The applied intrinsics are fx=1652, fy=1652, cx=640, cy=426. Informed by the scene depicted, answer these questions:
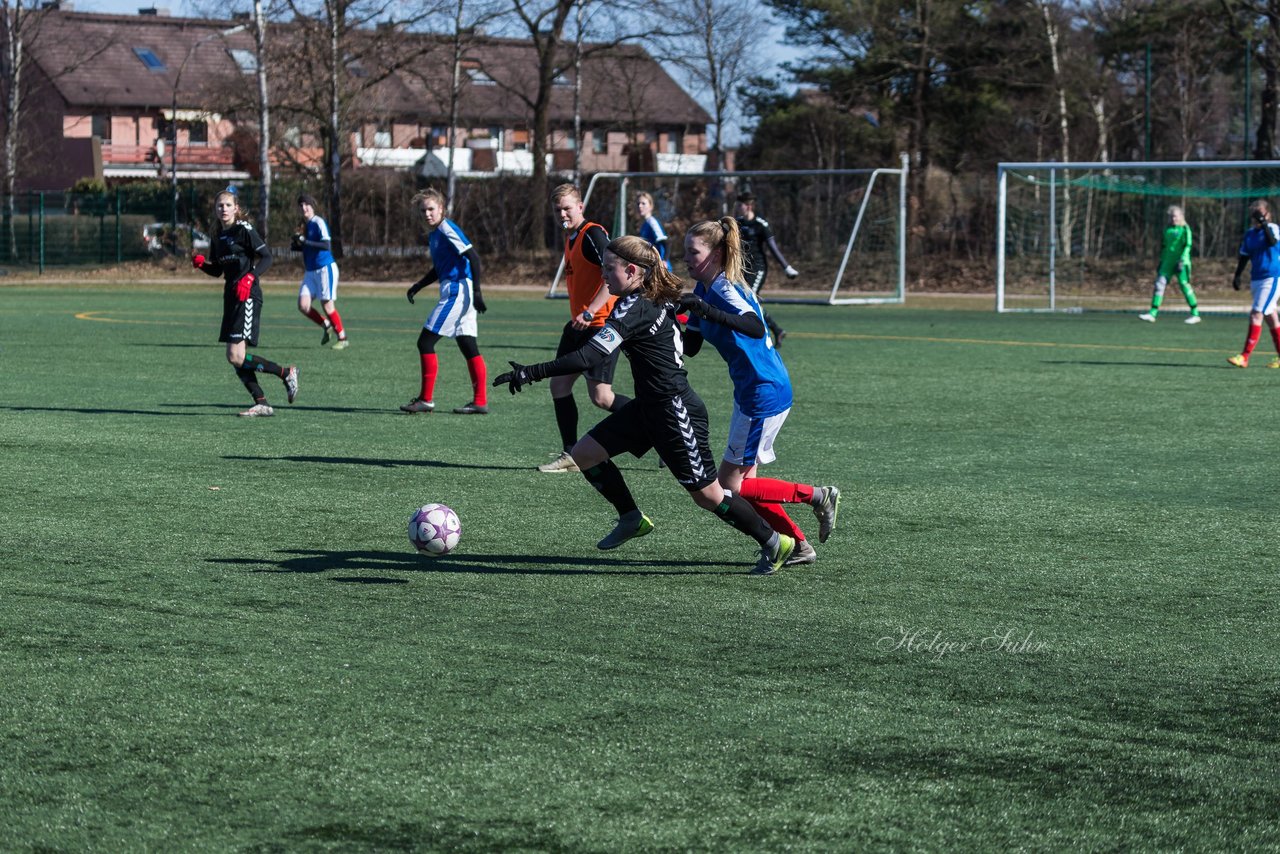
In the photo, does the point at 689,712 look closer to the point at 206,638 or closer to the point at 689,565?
the point at 206,638

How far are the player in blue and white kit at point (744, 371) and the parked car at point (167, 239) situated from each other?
143 feet

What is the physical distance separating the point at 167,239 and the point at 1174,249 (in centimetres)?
3226

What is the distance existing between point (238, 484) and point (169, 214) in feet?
145

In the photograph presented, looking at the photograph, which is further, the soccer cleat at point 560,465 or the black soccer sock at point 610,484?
the soccer cleat at point 560,465

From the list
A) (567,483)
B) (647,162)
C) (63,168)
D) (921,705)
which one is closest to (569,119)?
(647,162)

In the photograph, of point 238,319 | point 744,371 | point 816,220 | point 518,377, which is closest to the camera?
point 518,377

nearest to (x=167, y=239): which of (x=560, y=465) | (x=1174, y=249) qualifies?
(x=1174, y=249)

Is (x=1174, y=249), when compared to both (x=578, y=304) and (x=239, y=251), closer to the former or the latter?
(x=578, y=304)

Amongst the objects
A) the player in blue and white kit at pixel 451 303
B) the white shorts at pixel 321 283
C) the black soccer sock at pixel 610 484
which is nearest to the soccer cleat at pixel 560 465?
the black soccer sock at pixel 610 484

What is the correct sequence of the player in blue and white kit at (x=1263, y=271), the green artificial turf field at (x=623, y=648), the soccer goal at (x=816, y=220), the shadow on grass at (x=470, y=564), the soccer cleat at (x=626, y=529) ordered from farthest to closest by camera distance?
the soccer goal at (x=816, y=220), the player in blue and white kit at (x=1263, y=271), the soccer cleat at (x=626, y=529), the shadow on grass at (x=470, y=564), the green artificial turf field at (x=623, y=648)

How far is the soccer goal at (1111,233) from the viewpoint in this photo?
34.1m

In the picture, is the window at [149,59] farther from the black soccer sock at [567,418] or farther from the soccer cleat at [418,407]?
the black soccer sock at [567,418]

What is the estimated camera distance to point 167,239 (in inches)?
1944

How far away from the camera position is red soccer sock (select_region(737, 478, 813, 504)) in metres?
7.53
